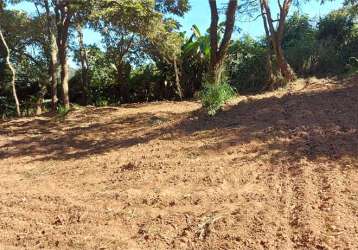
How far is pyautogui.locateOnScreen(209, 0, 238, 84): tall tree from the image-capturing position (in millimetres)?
8695

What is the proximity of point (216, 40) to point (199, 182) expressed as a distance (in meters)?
3.72

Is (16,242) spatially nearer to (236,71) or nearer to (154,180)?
(154,180)

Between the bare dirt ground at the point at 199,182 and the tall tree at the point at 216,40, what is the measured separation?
2.28 ft

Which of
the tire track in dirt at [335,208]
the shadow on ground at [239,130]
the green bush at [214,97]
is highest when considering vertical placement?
the green bush at [214,97]

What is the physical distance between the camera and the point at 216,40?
8.77 meters

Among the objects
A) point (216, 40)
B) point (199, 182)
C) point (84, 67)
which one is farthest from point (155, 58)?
point (199, 182)

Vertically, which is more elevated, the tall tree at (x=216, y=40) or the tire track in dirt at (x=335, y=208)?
the tall tree at (x=216, y=40)

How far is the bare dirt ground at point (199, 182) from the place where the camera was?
464 centimetres

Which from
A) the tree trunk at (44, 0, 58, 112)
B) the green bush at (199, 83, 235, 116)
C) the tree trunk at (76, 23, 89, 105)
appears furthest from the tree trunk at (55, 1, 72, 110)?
the green bush at (199, 83, 235, 116)

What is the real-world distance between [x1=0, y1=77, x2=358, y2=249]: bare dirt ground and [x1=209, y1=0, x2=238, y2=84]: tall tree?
69cm

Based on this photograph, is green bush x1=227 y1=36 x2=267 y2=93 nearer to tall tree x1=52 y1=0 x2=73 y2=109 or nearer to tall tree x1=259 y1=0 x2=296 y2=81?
tall tree x1=259 y1=0 x2=296 y2=81

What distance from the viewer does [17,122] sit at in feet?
34.4

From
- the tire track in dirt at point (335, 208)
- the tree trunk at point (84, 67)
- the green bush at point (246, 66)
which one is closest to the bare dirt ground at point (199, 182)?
the tire track in dirt at point (335, 208)

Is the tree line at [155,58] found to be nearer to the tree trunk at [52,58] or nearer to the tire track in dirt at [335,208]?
the tree trunk at [52,58]
